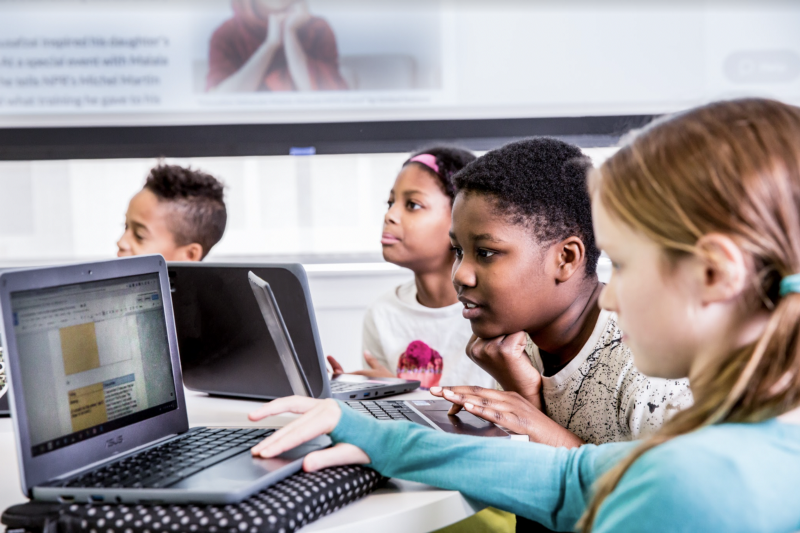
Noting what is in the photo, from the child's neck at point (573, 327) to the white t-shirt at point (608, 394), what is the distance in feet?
0.13

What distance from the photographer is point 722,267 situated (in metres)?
0.65

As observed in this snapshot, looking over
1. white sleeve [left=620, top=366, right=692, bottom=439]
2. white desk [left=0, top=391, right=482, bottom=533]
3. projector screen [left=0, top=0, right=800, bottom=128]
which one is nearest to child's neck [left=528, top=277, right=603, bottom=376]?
white sleeve [left=620, top=366, right=692, bottom=439]

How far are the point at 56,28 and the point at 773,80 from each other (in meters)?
2.53

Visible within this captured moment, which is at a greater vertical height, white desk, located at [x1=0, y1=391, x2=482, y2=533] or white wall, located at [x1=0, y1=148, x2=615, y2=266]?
white wall, located at [x1=0, y1=148, x2=615, y2=266]

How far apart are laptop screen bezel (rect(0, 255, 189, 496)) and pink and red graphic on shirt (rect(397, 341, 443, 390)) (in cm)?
97

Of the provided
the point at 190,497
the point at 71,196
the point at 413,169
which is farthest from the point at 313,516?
the point at 71,196

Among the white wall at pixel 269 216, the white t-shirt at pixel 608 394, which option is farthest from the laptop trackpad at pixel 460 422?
the white wall at pixel 269 216

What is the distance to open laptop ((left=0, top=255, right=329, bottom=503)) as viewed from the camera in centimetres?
78

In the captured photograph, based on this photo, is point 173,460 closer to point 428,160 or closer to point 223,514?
point 223,514

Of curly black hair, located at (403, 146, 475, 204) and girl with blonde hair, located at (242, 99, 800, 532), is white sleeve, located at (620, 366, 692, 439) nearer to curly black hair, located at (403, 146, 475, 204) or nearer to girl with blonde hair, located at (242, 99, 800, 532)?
girl with blonde hair, located at (242, 99, 800, 532)

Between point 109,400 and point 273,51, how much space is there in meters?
1.88

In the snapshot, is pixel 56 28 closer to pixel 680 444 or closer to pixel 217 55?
pixel 217 55

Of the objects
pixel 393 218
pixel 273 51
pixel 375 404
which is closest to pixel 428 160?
pixel 393 218

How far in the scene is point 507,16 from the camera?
2559 millimetres
